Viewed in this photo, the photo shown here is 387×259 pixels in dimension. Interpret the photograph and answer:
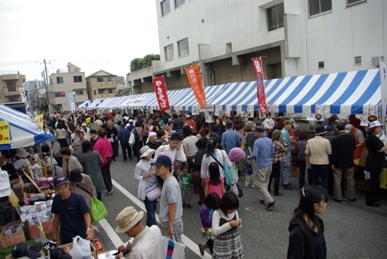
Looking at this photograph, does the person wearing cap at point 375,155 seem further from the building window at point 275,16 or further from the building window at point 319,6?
the building window at point 275,16

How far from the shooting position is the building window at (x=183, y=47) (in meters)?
24.3

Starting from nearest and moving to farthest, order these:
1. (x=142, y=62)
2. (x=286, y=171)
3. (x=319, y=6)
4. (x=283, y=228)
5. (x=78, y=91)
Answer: (x=283, y=228)
(x=286, y=171)
(x=319, y=6)
(x=142, y=62)
(x=78, y=91)

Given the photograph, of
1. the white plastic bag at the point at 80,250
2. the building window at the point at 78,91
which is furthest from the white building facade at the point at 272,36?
the building window at the point at 78,91

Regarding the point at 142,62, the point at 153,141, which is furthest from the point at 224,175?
the point at 142,62

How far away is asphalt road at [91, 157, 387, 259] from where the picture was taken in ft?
15.2

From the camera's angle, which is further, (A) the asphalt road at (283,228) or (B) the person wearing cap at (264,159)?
(B) the person wearing cap at (264,159)

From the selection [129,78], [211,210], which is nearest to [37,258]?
[211,210]

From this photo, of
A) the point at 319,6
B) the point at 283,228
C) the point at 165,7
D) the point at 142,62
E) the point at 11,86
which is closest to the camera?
the point at 283,228

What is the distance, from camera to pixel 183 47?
2489 centimetres

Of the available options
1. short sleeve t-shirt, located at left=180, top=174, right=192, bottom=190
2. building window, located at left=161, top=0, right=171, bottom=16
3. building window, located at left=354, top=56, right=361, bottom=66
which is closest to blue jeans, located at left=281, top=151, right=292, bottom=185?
short sleeve t-shirt, located at left=180, top=174, right=192, bottom=190

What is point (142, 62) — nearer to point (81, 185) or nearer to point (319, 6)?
point (319, 6)

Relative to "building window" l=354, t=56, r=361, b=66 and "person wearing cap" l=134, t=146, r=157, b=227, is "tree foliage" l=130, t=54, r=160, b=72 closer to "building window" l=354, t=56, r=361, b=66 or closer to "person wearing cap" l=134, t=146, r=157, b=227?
"building window" l=354, t=56, r=361, b=66

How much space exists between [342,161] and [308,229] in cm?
471

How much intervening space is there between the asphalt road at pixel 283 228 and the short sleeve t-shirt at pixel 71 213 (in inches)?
56.8
